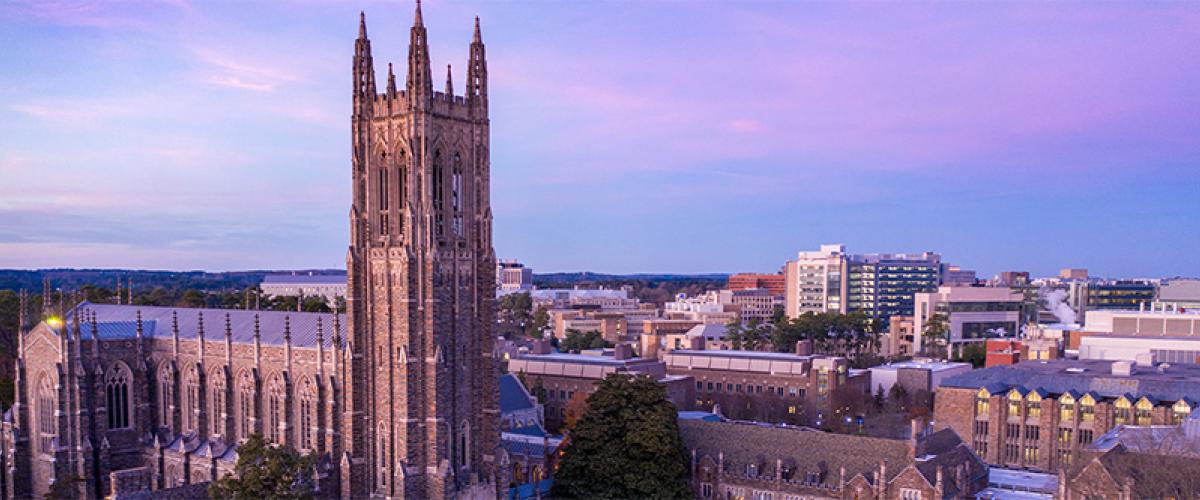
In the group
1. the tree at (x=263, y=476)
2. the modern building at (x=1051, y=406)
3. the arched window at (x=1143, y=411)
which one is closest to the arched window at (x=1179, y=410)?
the modern building at (x=1051, y=406)

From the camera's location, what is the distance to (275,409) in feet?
169

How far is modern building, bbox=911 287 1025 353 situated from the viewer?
15575 centimetres

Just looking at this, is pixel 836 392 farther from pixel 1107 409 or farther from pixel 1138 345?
pixel 1138 345

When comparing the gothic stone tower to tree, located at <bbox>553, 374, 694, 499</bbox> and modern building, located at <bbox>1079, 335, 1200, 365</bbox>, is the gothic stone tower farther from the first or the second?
modern building, located at <bbox>1079, 335, 1200, 365</bbox>

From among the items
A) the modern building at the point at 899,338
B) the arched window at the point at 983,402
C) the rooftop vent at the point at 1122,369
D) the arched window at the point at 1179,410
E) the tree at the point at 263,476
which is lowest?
the modern building at the point at 899,338

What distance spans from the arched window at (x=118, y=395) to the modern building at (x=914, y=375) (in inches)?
3060

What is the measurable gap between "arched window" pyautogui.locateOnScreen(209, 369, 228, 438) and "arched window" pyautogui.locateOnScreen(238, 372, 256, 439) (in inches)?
50.0

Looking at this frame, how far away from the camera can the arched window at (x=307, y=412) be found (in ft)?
161

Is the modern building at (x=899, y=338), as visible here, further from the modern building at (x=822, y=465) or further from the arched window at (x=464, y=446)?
the arched window at (x=464, y=446)

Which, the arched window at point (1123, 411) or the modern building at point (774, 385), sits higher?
the arched window at point (1123, 411)

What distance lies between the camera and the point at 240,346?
53.2 meters

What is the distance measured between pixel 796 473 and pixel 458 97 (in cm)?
3162

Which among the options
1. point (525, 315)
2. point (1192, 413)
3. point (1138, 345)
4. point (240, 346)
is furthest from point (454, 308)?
point (525, 315)

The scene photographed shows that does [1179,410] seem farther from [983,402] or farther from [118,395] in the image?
[118,395]
